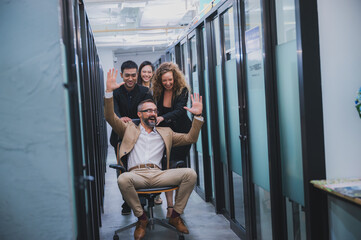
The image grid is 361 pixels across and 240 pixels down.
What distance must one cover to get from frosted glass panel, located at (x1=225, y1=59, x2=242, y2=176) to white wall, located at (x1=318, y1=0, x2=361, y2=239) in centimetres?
137

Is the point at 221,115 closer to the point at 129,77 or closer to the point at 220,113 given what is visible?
the point at 220,113

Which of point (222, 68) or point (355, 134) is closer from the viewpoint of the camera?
point (355, 134)

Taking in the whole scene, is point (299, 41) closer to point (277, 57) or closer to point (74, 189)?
point (277, 57)

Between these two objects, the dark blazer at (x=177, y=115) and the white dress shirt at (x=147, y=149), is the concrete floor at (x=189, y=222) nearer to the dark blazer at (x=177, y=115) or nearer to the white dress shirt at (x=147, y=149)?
the white dress shirt at (x=147, y=149)

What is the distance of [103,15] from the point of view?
26.8 feet

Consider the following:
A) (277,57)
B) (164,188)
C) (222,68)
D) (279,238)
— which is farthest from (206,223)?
(277,57)

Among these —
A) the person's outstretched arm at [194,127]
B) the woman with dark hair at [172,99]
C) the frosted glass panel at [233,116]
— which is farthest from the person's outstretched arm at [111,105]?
the frosted glass panel at [233,116]

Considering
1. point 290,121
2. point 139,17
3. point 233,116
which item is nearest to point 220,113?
point 233,116

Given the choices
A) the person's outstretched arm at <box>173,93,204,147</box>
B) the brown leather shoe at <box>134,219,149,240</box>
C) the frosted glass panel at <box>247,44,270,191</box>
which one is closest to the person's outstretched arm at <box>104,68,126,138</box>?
the person's outstretched arm at <box>173,93,204,147</box>

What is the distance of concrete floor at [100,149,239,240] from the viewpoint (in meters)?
3.79

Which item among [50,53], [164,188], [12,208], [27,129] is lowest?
[164,188]

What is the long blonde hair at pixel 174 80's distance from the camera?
166 inches

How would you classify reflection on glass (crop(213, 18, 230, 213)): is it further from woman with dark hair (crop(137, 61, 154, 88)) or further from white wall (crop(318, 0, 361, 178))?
white wall (crop(318, 0, 361, 178))

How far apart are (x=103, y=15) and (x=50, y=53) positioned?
6.84 meters
